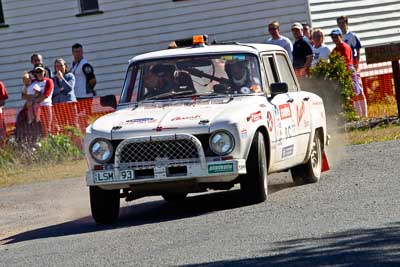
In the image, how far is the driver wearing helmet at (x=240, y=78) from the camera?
540 inches

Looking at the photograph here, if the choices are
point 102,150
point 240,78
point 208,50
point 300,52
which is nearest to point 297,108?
point 240,78

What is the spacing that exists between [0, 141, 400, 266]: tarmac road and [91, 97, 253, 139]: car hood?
0.90 meters

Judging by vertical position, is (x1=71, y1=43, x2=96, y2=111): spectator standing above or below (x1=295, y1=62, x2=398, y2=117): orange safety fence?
above

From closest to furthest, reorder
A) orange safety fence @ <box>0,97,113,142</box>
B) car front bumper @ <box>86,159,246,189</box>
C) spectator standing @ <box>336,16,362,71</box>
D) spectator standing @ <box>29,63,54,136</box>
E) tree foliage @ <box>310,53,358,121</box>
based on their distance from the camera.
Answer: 1. car front bumper @ <box>86,159,246,189</box>
2. tree foliage @ <box>310,53,358,121</box>
3. orange safety fence @ <box>0,97,113,142</box>
4. spectator standing @ <box>29,63,54,136</box>
5. spectator standing @ <box>336,16,362,71</box>

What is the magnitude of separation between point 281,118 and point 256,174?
1.22 meters

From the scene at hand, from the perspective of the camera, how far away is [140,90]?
1395 centimetres

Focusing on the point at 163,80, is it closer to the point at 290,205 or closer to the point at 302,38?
the point at 290,205

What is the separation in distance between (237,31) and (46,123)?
351 inches

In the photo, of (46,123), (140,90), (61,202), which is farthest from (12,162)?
(140,90)

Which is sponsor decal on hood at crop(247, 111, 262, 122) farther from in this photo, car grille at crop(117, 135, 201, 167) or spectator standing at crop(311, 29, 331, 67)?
spectator standing at crop(311, 29, 331, 67)

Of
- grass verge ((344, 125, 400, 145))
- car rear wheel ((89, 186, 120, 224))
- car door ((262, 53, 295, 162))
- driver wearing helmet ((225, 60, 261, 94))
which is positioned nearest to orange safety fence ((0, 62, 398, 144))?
grass verge ((344, 125, 400, 145))

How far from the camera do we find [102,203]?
503 inches

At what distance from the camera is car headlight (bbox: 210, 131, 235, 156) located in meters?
12.3

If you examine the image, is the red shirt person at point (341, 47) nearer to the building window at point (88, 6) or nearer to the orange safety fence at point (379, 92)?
the orange safety fence at point (379, 92)
